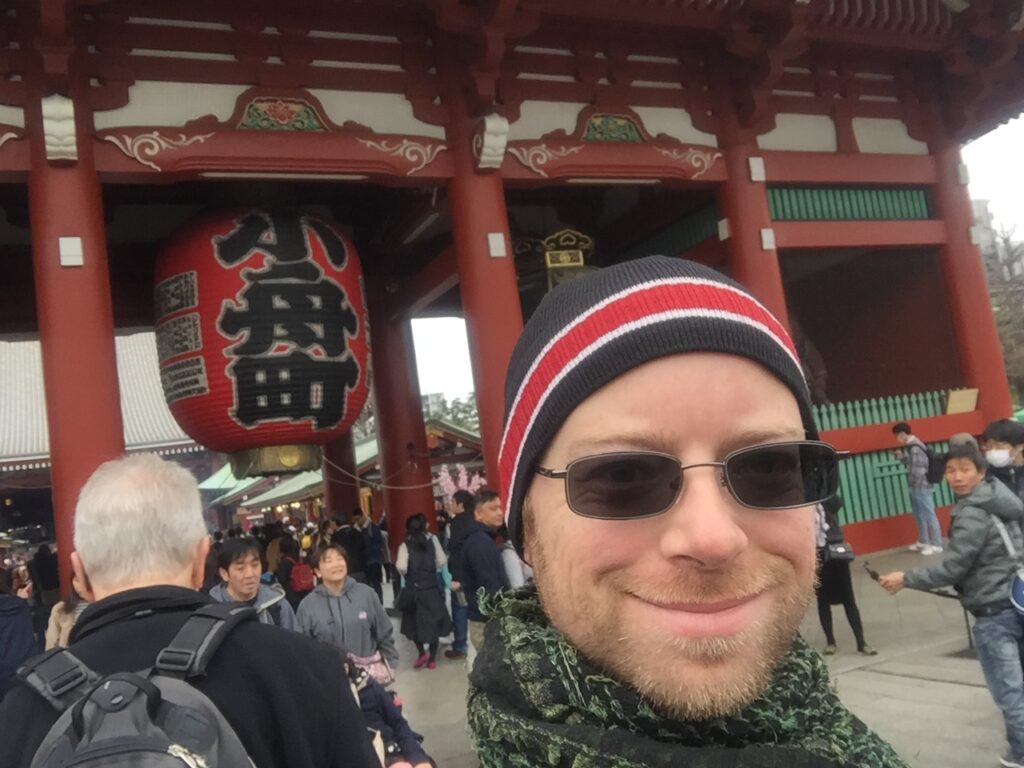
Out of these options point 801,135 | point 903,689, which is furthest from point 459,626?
point 801,135

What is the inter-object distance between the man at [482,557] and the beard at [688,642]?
3.56 meters

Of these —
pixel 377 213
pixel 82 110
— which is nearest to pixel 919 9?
pixel 377 213

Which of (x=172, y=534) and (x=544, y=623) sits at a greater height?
(x=172, y=534)

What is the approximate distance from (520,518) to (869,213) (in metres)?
7.58

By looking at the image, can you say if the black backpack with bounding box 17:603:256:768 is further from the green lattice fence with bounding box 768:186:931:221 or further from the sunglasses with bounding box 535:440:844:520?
the green lattice fence with bounding box 768:186:931:221

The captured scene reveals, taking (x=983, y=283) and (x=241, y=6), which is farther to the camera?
(x=983, y=283)

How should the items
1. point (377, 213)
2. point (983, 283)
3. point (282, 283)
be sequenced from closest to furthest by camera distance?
point (282, 283)
point (983, 283)
point (377, 213)

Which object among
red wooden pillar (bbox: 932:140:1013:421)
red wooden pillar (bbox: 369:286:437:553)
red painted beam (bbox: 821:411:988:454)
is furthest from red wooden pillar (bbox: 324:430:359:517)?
red wooden pillar (bbox: 932:140:1013:421)

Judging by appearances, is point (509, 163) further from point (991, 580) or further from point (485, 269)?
point (991, 580)

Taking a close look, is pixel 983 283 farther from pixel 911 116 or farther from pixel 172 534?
pixel 172 534

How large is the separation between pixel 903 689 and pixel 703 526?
368cm

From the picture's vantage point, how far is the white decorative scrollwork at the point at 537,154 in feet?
19.6

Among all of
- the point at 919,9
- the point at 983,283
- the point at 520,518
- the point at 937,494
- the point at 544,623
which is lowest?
the point at 937,494

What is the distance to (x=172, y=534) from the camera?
150cm
